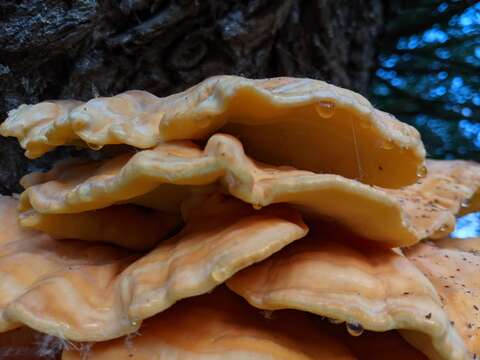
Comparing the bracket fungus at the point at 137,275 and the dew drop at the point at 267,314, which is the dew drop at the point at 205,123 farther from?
the dew drop at the point at 267,314

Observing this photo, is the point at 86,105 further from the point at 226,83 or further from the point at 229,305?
the point at 229,305

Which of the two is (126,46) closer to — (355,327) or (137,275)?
(137,275)

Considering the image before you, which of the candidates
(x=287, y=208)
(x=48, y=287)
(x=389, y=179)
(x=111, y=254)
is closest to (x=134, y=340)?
(x=48, y=287)

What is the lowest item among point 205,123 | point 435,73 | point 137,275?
point 435,73

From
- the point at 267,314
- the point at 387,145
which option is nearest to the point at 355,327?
the point at 267,314

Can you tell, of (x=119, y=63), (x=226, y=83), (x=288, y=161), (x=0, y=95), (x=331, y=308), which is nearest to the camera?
(x=331, y=308)

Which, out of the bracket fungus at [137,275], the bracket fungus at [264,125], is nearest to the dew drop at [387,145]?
the bracket fungus at [264,125]
